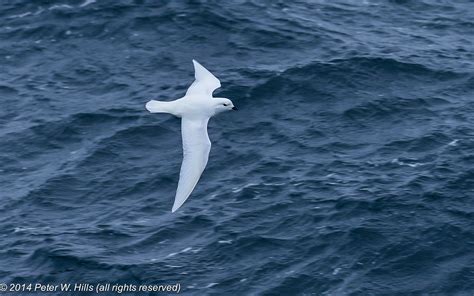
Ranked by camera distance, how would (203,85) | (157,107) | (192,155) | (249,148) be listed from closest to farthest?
A: (192,155) < (157,107) < (203,85) < (249,148)

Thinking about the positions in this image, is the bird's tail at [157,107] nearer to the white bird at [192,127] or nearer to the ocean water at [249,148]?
Answer: the white bird at [192,127]

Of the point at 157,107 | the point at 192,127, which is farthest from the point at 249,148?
the point at 157,107

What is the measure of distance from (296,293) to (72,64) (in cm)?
1446

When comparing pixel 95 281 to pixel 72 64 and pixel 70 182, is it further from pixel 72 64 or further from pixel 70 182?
pixel 72 64

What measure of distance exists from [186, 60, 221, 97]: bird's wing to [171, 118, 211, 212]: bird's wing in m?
1.92

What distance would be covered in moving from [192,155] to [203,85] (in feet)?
12.2

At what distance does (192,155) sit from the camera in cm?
3017

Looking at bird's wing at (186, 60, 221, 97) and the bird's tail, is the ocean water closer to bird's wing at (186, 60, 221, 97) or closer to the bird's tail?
bird's wing at (186, 60, 221, 97)

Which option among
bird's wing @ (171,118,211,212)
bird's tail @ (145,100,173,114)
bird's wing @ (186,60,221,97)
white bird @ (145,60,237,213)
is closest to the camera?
bird's wing @ (171,118,211,212)

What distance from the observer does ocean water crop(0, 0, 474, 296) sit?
3222 centimetres

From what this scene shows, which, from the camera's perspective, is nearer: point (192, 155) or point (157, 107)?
point (192, 155)

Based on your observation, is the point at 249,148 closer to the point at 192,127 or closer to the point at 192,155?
the point at 192,127

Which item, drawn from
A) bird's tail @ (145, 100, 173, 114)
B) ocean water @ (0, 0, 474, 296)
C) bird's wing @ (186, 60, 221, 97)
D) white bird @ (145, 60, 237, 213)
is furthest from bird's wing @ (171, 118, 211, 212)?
ocean water @ (0, 0, 474, 296)

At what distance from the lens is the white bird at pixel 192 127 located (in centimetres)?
2969
